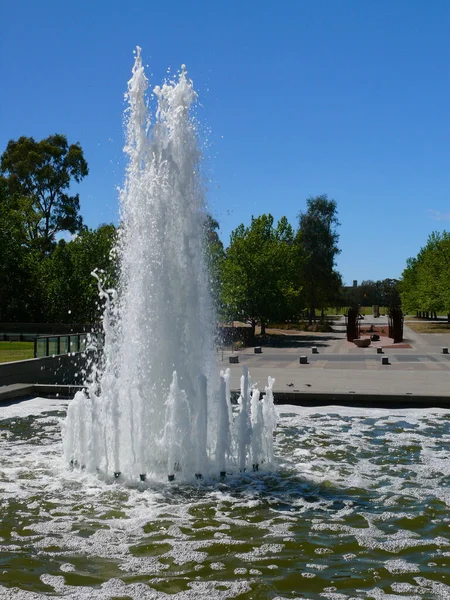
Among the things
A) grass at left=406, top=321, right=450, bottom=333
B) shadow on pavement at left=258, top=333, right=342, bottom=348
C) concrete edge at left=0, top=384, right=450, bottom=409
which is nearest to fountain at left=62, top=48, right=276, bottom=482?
concrete edge at left=0, top=384, right=450, bottom=409

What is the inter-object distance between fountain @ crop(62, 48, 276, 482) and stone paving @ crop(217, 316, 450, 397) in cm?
599

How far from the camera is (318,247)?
6619 cm

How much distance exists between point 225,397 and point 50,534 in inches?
121

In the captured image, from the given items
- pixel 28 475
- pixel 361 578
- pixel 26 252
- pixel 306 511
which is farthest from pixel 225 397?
pixel 26 252

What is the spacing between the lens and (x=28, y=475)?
354 inches

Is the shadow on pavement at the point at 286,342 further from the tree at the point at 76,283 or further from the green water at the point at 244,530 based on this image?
the green water at the point at 244,530

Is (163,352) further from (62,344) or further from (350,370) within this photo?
(350,370)

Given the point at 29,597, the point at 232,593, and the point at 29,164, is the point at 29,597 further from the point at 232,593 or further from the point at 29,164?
the point at 29,164

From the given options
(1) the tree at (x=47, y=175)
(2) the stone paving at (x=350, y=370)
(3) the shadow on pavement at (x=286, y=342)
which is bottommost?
(2) the stone paving at (x=350, y=370)

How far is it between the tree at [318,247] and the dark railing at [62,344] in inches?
1757

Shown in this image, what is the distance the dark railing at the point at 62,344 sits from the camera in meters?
19.5

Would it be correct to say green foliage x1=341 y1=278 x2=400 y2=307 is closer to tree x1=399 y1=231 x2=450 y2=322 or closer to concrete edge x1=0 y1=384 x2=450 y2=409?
tree x1=399 y1=231 x2=450 y2=322

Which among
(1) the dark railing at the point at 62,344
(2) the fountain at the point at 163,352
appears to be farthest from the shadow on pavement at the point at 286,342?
(2) the fountain at the point at 163,352

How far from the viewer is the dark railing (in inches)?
770
